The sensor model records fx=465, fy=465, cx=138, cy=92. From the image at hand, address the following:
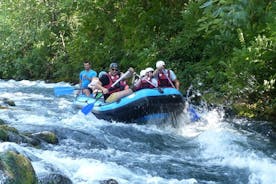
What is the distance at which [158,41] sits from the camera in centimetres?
1410

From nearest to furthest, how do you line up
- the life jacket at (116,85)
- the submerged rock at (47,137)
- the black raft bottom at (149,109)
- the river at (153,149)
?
the river at (153,149) < the submerged rock at (47,137) < the black raft bottom at (149,109) < the life jacket at (116,85)

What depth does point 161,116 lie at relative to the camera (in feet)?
29.6

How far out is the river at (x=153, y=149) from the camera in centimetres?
570

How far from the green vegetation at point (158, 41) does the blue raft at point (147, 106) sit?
1.27 m

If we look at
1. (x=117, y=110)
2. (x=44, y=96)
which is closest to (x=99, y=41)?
(x=44, y=96)

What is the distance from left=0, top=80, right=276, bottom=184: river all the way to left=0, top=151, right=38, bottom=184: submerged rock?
0.49 m

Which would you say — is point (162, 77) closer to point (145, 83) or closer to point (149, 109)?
point (145, 83)

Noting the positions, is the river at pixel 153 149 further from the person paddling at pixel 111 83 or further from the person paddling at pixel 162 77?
the person paddling at pixel 162 77

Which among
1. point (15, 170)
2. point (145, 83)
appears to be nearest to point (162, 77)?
point (145, 83)

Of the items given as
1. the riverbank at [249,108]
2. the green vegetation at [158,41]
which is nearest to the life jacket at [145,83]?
the green vegetation at [158,41]

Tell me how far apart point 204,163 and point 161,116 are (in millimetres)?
2553

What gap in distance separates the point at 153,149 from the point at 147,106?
5.17ft

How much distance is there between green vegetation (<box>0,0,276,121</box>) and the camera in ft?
25.8

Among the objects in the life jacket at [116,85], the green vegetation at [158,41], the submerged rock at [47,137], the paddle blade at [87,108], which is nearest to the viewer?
the submerged rock at [47,137]
